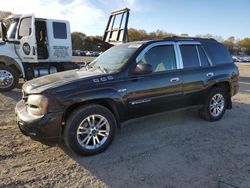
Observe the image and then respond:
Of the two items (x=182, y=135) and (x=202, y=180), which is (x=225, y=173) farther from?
(x=182, y=135)

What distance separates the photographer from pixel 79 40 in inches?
3091

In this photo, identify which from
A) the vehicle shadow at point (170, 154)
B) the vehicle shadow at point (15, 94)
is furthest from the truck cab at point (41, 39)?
the vehicle shadow at point (170, 154)

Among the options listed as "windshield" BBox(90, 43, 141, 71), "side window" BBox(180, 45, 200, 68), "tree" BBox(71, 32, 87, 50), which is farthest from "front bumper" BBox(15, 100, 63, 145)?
"tree" BBox(71, 32, 87, 50)

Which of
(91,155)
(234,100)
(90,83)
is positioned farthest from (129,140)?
(234,100)

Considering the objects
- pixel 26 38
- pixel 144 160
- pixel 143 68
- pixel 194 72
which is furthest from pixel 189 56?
pixel 26 38

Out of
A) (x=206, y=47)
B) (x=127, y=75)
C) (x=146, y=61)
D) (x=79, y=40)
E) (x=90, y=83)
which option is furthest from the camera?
(x=79, y=40)

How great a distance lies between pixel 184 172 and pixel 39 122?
2.18 metres

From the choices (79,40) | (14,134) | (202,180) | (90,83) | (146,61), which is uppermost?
(79,40)

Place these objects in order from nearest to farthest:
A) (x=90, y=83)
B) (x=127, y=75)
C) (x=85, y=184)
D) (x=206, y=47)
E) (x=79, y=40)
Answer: (x=85, y=184), (x=90, y=83), (x=127, y=75), (x=206, y=47), (x=79, y=40)

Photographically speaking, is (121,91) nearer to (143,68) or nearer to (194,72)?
(143,68)

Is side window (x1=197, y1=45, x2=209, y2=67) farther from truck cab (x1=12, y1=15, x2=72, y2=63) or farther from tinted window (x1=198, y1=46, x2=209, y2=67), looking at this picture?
truck cab (x1=12, y1=15, x2=72, y2=63)

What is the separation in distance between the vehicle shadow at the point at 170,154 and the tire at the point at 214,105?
6.7 inches

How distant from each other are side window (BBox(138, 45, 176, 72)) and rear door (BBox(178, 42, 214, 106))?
257 millimetres

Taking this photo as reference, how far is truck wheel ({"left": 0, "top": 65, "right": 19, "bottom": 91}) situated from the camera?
31.6 feet
